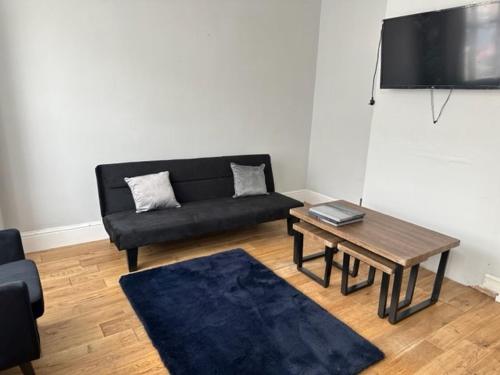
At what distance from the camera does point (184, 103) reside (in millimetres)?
3451

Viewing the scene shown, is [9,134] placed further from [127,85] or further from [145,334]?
[145,334]

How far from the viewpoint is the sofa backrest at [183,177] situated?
3066 millimetres

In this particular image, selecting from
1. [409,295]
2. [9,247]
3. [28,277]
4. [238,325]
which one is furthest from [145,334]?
[409,295]

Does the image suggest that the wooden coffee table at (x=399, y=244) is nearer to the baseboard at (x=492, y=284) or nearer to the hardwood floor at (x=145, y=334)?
the hardwood floor at (x=145, y=334)

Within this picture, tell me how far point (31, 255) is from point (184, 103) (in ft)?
6.56

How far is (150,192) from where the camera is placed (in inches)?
120

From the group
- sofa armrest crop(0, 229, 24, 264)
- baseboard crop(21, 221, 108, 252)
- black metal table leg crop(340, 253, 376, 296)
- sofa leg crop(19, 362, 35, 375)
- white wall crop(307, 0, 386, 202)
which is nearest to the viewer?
sofa leg crop(19, 362, 35, 375)

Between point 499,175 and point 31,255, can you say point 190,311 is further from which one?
point 499,175

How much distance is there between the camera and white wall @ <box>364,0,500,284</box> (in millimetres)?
2418

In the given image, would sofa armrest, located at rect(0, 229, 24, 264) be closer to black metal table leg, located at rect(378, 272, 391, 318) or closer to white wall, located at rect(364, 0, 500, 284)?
black metal table leg, located at rect(378, 272, 391, 318)

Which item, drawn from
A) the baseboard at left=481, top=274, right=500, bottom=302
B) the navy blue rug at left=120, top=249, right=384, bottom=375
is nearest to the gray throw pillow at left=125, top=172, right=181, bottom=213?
the navy blue rug at left=120, top=249, right=384, bottom=375

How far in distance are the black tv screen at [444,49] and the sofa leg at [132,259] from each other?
2.57 meters

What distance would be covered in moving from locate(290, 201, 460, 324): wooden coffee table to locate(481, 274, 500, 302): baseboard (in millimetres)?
416

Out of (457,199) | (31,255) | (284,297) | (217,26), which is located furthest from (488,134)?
(31,255)
